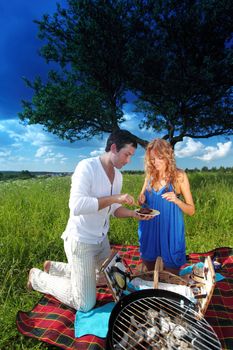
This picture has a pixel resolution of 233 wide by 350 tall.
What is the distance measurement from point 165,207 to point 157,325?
1.70m

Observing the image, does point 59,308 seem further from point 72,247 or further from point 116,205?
point 116,205

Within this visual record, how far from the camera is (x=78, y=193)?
10.4ft

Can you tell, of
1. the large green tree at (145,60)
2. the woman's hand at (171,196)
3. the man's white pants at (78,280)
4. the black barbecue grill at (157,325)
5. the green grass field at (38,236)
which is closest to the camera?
the black barbecue grill at (157,325)

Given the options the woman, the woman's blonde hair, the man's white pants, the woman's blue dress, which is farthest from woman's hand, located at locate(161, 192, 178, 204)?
the man's white pants

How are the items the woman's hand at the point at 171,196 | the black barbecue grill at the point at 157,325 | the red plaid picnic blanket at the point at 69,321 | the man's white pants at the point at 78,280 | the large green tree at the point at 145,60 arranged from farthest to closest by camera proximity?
the large green tree at the point at 145,60, the woman's hand at the point at 171,196, the man's white pants at the point at 78,280, the red plaid picnic blanket at the point at 69,321, the black barbecue grill at the point at 157,325

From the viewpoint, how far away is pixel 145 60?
11.9 meters

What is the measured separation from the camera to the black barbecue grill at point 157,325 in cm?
227

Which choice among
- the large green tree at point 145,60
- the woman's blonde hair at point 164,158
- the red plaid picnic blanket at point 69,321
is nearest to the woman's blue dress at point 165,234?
the woman's blonde hair at point 164,158

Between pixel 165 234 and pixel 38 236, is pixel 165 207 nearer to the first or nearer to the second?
pixel 165 234

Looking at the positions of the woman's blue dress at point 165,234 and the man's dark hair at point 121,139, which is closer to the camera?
the man's dark hair at point 121,139

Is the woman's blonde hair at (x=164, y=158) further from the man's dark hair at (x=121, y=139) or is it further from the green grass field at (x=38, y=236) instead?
the green grass field at (x=38, y=236)

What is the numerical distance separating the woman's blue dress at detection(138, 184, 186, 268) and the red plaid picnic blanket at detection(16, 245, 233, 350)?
650 mm

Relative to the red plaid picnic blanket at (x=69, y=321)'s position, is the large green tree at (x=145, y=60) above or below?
above

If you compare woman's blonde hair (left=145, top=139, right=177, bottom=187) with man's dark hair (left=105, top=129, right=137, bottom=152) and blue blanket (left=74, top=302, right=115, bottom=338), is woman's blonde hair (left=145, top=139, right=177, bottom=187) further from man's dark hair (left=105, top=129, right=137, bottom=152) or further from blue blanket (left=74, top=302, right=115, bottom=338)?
blue blanket (left=74, top=302, right=115, bottom=338)
